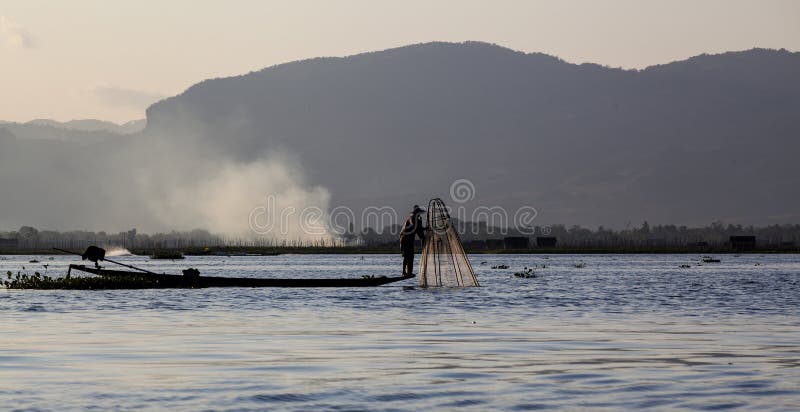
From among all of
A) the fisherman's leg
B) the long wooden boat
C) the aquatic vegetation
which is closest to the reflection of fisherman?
the fisherman's leg

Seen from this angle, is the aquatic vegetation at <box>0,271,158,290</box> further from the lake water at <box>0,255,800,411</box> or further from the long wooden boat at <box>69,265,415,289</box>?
the lake water at <box>0,255,800,411</box>

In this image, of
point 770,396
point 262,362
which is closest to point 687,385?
point 770,396

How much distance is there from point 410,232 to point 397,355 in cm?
2777

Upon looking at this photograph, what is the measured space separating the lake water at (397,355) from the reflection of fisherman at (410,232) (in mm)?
5343

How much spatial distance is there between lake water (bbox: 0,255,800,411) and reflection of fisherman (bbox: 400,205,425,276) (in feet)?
17.5

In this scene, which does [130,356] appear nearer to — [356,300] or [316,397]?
[316,397]

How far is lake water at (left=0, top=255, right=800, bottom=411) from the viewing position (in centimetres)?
2159

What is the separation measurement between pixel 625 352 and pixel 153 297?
2953 cm

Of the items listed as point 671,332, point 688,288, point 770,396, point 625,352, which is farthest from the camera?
point 688,288

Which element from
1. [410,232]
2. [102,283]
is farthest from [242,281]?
[410,232]

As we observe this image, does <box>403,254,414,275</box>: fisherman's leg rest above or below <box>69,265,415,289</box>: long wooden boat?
above

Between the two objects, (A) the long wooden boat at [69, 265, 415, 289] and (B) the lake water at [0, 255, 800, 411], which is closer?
(B) the lake water at [0, 255, 800, 411]

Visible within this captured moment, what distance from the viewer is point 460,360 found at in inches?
1068

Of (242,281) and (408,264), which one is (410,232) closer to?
(408,264)
